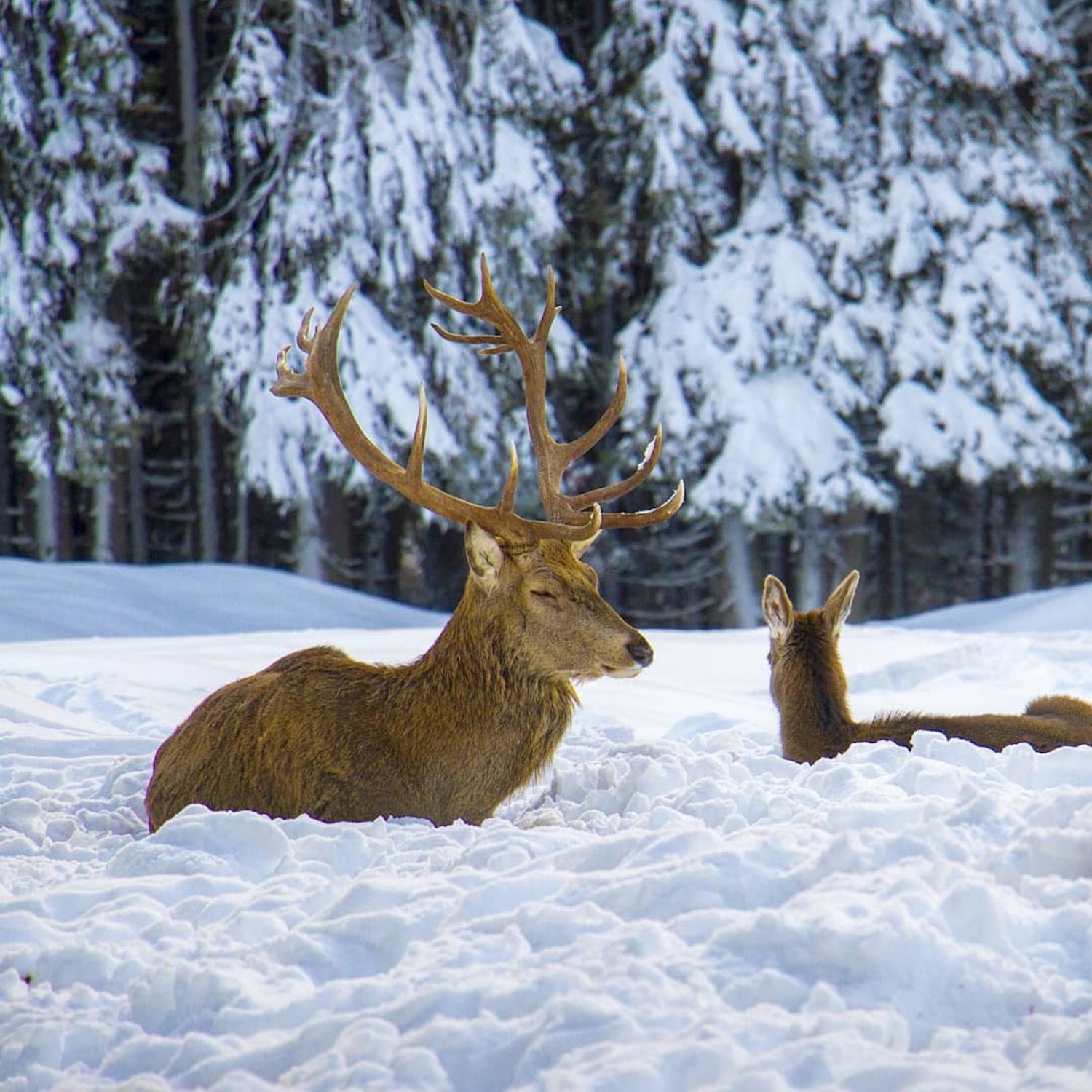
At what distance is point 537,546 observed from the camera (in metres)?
5.39

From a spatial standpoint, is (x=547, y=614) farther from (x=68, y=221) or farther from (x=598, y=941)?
(x=68, y=221)

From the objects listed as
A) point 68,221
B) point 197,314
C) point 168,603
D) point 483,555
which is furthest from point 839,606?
point 68,221

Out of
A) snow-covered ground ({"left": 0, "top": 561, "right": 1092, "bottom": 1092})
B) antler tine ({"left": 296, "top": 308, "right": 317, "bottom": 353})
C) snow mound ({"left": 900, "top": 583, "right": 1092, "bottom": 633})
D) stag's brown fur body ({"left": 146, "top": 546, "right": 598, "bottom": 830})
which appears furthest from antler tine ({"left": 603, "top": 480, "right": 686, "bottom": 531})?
snow mound ({"left": 900, "top": 583, "right": 1092, "bottom": 633})

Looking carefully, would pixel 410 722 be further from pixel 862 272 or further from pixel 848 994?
pixel 862 272

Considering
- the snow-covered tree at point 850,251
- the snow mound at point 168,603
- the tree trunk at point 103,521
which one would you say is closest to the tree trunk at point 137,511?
the tree trunk at point 103,521

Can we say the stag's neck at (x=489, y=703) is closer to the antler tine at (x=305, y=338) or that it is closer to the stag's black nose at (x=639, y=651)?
the stag's black nose at (x=639, y=651)

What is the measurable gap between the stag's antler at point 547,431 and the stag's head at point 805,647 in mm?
678

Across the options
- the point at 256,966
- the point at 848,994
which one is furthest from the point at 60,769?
the point at 848,994

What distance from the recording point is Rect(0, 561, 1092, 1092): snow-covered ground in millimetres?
2707

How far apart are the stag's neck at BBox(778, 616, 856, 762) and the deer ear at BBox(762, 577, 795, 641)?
0.08m

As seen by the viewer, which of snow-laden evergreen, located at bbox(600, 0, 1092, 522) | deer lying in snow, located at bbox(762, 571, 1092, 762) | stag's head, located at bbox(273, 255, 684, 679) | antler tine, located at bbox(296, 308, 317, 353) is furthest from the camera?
snow-laden evergreen, located at bbox(600, 0, 1092, 522)

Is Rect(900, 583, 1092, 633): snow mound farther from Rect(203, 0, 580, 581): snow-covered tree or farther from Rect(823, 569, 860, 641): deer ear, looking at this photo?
Rect(823, 569, 860, 641): deer ear

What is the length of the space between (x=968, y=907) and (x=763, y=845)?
544 mm

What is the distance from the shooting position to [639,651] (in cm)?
521
